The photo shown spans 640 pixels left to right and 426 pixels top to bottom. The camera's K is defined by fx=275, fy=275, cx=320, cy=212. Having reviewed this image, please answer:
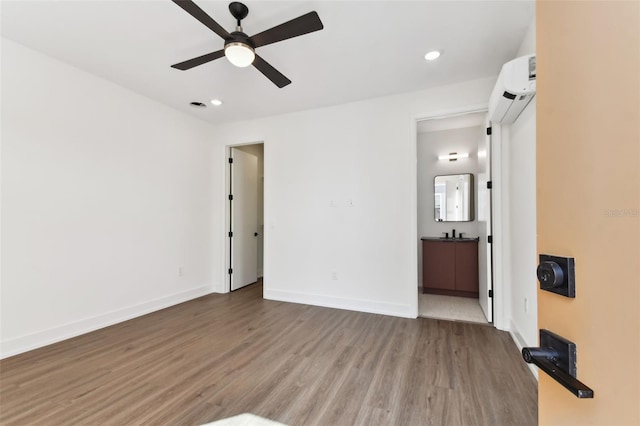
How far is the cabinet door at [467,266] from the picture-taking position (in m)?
4.23

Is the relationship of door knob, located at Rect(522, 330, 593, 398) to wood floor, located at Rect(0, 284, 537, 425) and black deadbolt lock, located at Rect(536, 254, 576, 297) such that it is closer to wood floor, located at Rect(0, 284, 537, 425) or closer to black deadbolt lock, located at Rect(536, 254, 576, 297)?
black deadbolt lock, located at Rect(536, 254, 576, 297)

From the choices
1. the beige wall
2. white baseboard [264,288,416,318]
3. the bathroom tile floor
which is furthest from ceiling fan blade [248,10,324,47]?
the bathroom tile floor

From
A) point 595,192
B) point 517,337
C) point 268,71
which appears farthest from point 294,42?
point 517,337

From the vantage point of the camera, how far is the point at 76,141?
2.94m

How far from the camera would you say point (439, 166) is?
5.02m

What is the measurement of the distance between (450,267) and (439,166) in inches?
72.4

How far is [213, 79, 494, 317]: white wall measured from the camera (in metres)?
3.44

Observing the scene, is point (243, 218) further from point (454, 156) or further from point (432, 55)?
point (454, 156)

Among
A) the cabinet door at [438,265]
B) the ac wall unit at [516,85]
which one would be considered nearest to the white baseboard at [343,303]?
the cabinet door at [438,265]

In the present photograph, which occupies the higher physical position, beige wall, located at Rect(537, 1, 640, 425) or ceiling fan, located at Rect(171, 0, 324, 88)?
ceiling fan, located at Rect(171, 0, 324, 88)

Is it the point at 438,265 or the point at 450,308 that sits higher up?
the point at 438,265

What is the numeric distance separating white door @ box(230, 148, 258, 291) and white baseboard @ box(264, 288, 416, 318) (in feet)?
2.99

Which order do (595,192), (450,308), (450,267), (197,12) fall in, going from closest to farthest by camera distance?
(595,192) → (197,12) → (450,308) → (450,267)

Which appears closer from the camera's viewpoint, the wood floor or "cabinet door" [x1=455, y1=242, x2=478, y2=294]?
the wood floor
